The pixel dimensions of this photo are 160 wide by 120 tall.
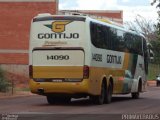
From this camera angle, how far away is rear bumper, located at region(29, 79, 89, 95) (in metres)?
24.0

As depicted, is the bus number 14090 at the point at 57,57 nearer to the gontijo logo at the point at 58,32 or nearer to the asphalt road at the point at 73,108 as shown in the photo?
the gontijo logo at the point at 58,32

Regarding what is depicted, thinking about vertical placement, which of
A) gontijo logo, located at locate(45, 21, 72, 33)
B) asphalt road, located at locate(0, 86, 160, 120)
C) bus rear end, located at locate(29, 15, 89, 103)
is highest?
gontijo logo, located at locate(45, 21, 72, 33)

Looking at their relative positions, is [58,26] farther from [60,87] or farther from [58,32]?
[60,87]

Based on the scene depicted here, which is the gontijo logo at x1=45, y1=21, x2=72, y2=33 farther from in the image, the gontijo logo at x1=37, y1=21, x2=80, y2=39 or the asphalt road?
the asphalt road

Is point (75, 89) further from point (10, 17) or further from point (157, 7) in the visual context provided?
point (10, 17)

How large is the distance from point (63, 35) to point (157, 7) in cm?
875

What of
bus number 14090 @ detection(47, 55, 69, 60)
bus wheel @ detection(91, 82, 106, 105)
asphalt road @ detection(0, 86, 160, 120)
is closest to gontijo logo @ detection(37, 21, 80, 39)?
bus number 14090 @ detection(47, 55, 69, 60)

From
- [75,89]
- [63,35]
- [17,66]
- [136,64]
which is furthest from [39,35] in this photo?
[17,66]

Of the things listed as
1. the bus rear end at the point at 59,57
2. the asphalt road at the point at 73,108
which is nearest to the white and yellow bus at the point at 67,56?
the bus rear end at the point at 59,57

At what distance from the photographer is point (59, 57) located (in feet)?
79.8

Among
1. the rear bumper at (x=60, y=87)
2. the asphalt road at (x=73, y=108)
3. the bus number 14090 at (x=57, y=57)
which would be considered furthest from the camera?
the bus number 14090 at (x=57, y=57)

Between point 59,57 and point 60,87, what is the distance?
1.28 metres

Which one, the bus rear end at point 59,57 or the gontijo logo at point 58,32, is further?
the gontijo logo at point 58,32

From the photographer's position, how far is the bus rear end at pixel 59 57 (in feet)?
79.1
